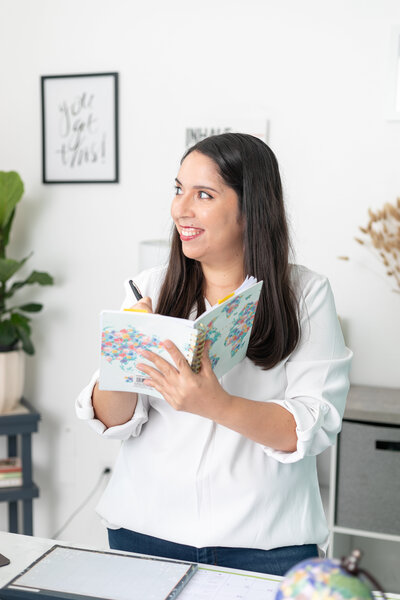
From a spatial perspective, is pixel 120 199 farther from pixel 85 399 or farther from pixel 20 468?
pixel 85 399

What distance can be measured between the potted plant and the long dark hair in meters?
1.55

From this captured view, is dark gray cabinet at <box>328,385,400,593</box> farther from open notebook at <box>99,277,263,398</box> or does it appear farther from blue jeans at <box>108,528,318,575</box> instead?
open notebook at <box>99,277,263,398</box>

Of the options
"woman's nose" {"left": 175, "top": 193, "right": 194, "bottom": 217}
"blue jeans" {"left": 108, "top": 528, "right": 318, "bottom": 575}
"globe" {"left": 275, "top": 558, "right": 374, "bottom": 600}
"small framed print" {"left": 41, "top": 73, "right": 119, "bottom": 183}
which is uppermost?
"small framed print" {"left": 41, "top": 73, "right": 119, "bottom": 183}

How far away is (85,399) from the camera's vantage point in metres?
1.38

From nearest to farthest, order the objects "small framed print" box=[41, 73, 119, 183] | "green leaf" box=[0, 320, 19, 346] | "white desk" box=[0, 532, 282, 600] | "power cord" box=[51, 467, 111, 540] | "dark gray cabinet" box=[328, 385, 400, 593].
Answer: "white desk" box=[0, 532, 282, 600] < "dark gray cabinet" box=[328, 385, 400, 593] < "green leaf" box=[0, 320, 19, 346] < "small framed print" box=[41, 73, 119, 183] < "power cord" box=[51, 467, 111, 540]

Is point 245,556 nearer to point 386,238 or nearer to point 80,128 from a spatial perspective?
point 386,238

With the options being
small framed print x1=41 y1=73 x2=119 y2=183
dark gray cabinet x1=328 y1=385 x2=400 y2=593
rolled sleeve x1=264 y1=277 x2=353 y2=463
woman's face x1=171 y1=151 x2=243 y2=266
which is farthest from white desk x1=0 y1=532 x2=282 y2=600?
small framed print x1=41 y1=73 x2=119 y2=183

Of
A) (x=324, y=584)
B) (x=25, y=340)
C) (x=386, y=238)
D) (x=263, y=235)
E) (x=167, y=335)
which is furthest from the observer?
(x=25, y=340)

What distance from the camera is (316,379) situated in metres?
1.35

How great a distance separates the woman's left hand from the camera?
1.18 m

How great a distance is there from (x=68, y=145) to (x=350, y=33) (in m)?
1.20

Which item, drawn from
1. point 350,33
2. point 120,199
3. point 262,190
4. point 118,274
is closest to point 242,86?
point 350,33

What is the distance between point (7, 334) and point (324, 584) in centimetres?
226

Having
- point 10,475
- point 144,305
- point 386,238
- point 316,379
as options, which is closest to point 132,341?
point 144,305
